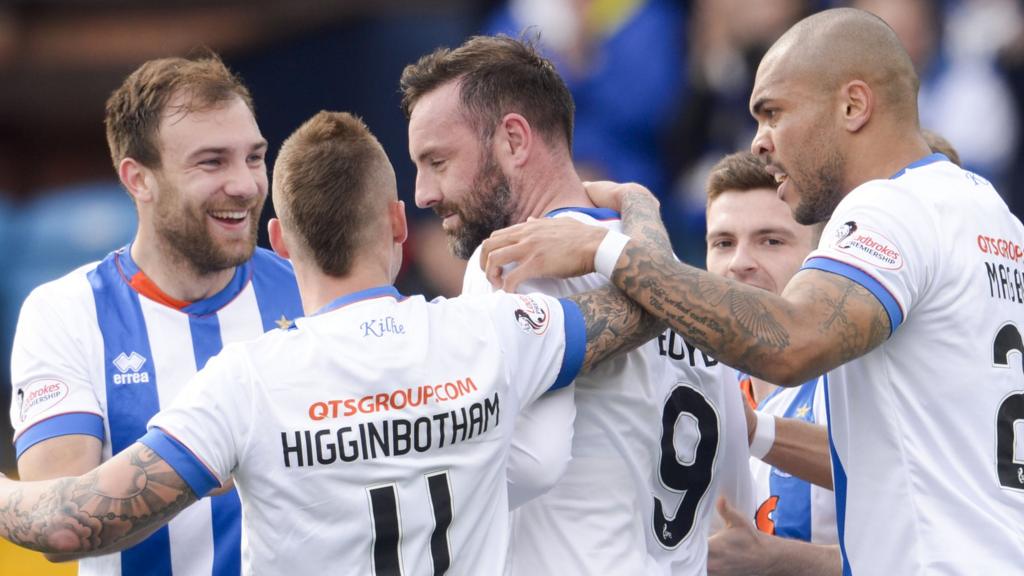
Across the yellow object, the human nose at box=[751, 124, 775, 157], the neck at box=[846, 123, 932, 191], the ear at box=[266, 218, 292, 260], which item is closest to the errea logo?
the ear at box=[266, 218, 292, 260]

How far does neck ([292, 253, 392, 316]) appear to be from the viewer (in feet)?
11.6

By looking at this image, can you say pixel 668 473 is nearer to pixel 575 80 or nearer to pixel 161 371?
pixel 161 371

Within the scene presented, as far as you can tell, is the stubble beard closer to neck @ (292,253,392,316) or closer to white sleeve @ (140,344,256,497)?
neck @ (292,253,392,316)

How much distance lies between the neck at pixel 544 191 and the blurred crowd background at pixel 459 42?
5.34m

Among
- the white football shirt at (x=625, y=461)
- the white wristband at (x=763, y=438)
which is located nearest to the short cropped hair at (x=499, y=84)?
the white football shirt at (x=625, y=461)

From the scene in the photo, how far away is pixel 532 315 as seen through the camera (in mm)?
3588

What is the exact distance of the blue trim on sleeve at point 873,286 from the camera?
3.60 meters

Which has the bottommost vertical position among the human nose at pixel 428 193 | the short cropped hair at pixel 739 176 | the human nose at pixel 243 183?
the human nose at pixel 428 193

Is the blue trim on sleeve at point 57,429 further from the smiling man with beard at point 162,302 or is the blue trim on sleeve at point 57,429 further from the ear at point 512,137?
the ear at point 512,137

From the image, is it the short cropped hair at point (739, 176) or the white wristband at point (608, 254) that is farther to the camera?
the short cropped hair at point (739, 176)

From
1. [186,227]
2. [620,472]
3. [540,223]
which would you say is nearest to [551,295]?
[540,223]

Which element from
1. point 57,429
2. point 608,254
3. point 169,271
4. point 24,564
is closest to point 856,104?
point 608,254

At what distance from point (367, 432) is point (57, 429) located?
1318 millimetres

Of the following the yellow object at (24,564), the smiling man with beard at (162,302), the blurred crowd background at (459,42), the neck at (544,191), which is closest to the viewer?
the neck at (544,191)
